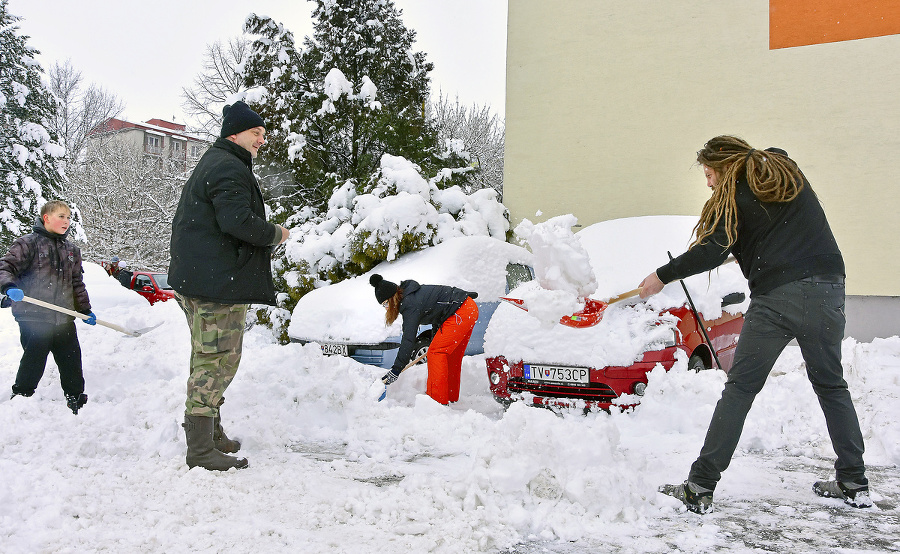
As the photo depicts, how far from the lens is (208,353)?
326 centimetres

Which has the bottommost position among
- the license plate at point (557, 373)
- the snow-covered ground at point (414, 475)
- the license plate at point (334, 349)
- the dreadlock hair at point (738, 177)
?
the snow-covered ground at point (414, 475)

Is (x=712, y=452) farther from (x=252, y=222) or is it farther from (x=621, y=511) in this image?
(x=252, y=222)

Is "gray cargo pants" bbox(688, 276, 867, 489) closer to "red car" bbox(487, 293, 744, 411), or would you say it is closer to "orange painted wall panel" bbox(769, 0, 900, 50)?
"red car" bbox(487, 293, 744, 411)

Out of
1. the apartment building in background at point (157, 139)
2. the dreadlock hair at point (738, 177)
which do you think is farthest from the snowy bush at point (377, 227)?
the apartment building in background at point (157, 139)

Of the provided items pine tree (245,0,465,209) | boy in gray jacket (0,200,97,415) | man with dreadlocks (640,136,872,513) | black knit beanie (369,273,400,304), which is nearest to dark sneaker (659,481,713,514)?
man with dreadlocks (640,136,872,513)

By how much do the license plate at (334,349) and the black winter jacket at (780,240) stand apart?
429cm

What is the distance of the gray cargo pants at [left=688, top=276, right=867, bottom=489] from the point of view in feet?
9.11

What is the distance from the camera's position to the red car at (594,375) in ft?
14.3

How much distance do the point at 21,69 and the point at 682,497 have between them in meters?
25.8

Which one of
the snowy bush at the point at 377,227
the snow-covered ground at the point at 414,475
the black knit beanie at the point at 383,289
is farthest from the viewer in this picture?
the snowy bush at the point at 377,227

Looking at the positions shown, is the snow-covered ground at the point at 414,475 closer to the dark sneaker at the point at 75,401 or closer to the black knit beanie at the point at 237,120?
the dark sneaker at the point at 75,401

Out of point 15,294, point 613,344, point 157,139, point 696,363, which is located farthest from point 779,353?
point 157,139

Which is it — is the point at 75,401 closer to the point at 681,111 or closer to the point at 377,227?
Answer: the point at 377,227

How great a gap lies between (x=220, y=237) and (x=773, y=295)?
8.92ft
